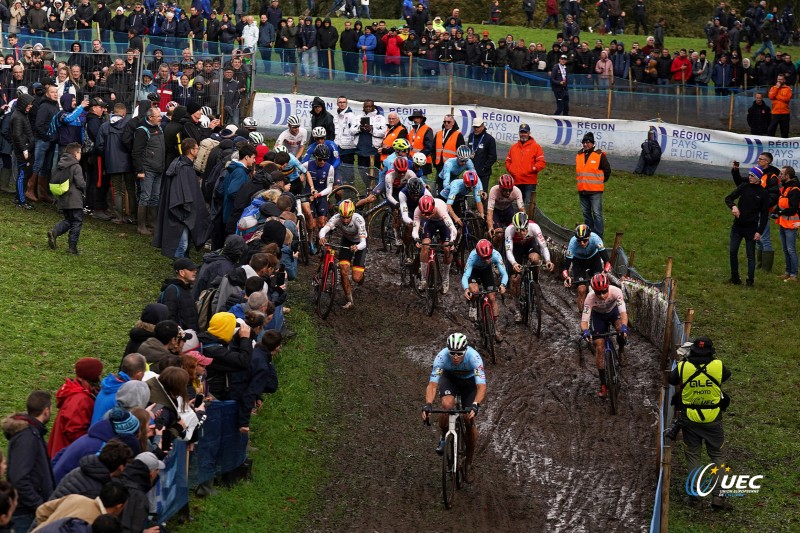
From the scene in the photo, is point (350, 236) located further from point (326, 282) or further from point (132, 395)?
point (132, 395)

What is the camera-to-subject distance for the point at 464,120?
3133 cm

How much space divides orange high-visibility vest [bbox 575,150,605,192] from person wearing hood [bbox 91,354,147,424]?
14.1 metres

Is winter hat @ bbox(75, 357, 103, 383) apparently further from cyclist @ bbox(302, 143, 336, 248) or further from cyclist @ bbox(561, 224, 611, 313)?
cyclist @ bbox(302, 143, 336, 248)

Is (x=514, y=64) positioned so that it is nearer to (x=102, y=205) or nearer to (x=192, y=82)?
(x=192, y=82)

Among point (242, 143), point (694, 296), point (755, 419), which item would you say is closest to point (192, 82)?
point (242, 143)

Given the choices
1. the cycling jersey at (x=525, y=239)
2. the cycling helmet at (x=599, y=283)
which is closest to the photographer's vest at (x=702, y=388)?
the cycling helmet at (x=599, y=283)

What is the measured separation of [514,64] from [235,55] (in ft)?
32.3

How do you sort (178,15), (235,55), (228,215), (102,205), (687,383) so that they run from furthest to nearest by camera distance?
(178,15), (235,55), (102,205), (228,215), (687,383)

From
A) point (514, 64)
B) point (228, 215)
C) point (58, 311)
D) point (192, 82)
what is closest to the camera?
point (58, 311)

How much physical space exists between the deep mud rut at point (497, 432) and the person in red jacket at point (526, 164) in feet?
11.0

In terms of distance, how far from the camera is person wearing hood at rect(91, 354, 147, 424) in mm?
10312

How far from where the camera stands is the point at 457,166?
21859 mm

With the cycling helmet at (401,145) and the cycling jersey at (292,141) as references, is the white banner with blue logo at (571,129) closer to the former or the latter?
the cycling jersey at (292,141)

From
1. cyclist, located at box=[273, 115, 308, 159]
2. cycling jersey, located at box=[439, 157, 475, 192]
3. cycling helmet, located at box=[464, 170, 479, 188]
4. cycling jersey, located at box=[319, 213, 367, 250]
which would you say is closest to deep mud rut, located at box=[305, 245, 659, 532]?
cycling jersey, located at box=[319, 213, 367, 250]
